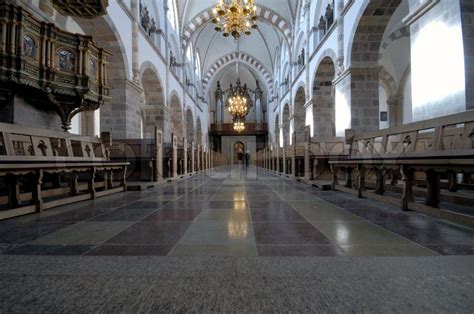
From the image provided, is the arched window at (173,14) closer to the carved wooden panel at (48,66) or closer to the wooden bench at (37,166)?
the carved wooden panel at (48,66)

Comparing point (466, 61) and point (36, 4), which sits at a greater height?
point (36, 4)

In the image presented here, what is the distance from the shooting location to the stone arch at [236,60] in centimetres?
2409

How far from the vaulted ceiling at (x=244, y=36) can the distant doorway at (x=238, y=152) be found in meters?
10.9

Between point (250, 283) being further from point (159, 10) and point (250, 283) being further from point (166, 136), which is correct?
point (159, 10)

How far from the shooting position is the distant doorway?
106 feet

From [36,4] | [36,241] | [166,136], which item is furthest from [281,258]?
[166,136]

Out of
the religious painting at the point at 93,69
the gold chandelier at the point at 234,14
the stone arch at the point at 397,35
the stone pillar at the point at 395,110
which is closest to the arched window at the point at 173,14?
the gold chandelier at the point at 234,14

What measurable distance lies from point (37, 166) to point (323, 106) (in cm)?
1095

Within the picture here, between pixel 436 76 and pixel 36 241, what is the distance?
5538 millimetres

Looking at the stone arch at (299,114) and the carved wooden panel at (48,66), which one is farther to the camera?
the stone arch at (299,114)

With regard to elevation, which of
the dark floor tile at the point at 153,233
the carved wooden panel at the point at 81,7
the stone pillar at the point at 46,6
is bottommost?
the dark floor tile at the point at 153,233

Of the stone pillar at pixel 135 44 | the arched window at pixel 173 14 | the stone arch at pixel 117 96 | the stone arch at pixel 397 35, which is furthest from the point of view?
the arched window at pixel 173 14

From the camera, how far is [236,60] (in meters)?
24.3

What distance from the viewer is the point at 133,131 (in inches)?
359
